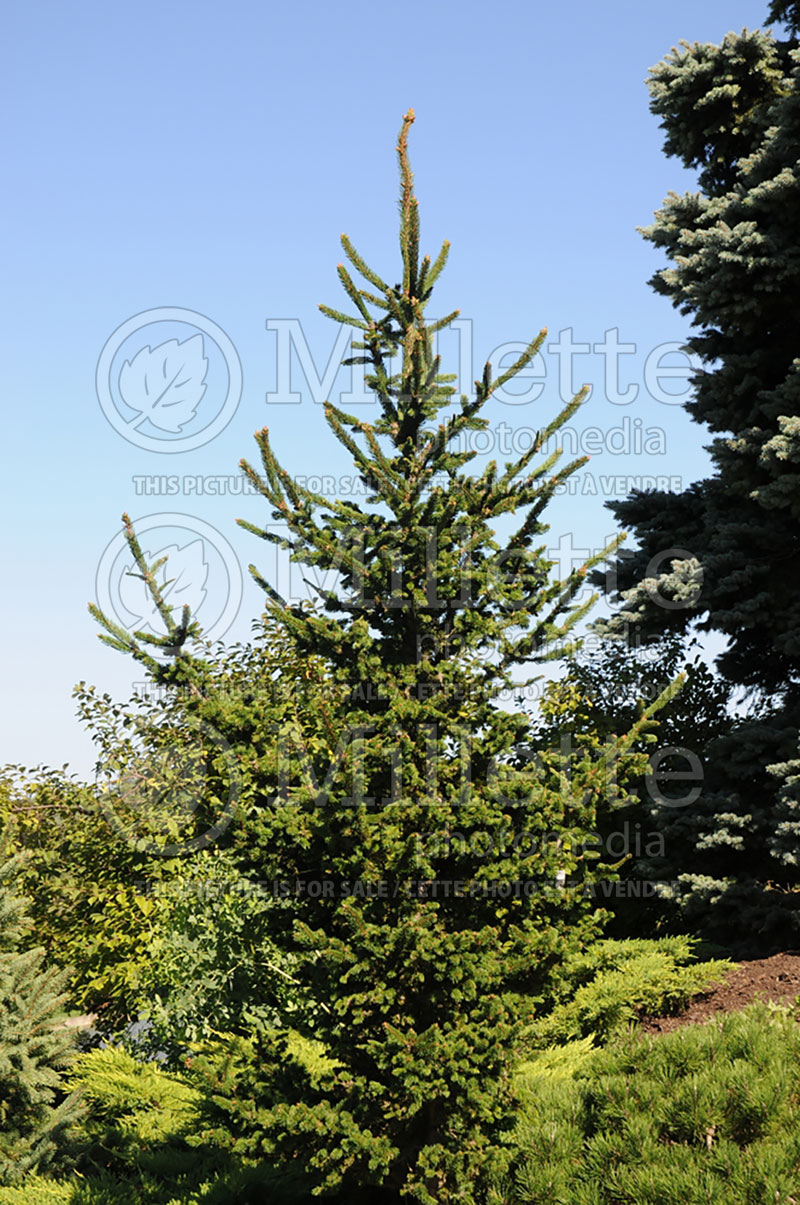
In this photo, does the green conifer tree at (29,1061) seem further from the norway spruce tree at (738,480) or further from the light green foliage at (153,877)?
the norway spruce tree at (738,480)

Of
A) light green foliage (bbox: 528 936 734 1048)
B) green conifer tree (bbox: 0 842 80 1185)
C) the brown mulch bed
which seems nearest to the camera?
green conifer tree (bbox: 0 842 80 1185)

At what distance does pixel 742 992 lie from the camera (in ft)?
31.7

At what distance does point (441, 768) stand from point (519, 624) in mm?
1066

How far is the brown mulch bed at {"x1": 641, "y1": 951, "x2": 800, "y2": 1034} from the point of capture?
941 centimetres

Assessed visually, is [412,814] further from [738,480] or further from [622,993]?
[738,480]

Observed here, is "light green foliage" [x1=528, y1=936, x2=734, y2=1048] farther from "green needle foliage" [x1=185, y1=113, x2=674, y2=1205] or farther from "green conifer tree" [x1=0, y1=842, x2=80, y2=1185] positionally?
"green conifer tree" [x1=0, y1=842, x2=80, y2=1185]

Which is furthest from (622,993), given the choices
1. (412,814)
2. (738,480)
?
(738,480)

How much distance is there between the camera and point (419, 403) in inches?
263

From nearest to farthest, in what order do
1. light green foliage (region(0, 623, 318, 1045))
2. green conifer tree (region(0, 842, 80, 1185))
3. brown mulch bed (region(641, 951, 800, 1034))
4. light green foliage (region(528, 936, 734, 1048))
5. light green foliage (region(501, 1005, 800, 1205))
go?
1. light green foliage (region(501, 1005, 800, 1205))
2. green conifer tree (region(0, 842, 80, 1185))
3. brown mulch bed (region(641, 951, 800, 1034))
4. light green foliage (region(528, 936, 734, 1048))
5. light green foliage (region(0, 623, 318, 1045))

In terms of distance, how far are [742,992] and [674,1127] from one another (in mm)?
4078

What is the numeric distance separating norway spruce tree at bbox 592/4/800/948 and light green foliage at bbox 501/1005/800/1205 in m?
4.58

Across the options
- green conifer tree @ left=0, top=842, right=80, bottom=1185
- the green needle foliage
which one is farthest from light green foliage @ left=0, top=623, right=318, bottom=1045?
the green needle foliage

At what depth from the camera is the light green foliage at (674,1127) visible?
5.46 metres

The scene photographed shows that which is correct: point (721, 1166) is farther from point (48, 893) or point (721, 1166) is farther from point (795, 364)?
point (48, 893)
